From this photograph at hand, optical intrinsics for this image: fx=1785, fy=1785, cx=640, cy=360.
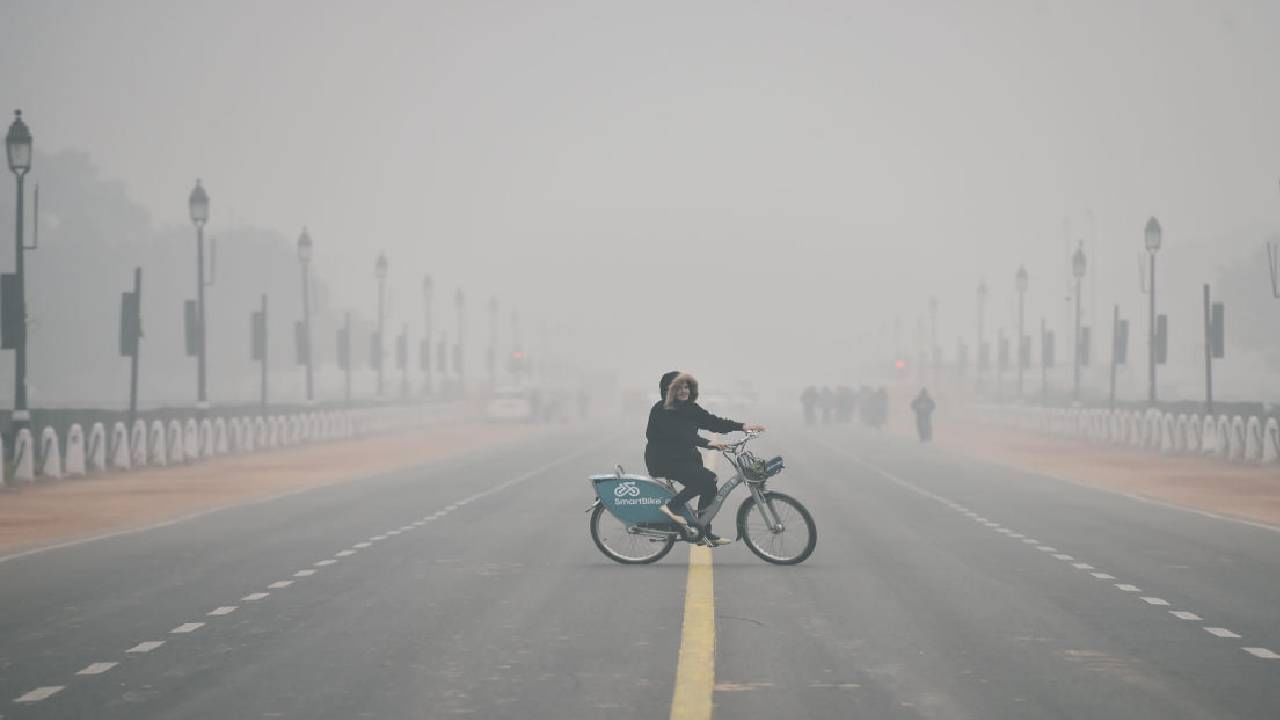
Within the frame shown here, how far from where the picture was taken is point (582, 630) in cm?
1159

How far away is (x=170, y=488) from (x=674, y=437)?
643 inches

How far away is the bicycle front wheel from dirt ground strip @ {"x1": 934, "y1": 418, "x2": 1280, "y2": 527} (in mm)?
8384

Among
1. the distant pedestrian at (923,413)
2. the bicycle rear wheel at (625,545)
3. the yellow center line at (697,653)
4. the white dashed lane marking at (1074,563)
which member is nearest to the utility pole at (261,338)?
the distant pedestrian at (923,413)

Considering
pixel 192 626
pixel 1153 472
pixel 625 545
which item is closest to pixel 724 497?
pixel 625 545

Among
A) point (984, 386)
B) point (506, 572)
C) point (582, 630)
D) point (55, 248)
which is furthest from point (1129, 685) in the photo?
point (984, 386)

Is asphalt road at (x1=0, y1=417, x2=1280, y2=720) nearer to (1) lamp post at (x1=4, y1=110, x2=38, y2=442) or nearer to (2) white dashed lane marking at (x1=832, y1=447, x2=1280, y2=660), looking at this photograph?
(2) white dashed lane marking at (x1=832, y1=447, x2=1280, y2=660)

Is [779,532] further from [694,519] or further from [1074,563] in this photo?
[1074,563]

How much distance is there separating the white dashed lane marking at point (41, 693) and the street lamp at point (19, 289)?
21.7m

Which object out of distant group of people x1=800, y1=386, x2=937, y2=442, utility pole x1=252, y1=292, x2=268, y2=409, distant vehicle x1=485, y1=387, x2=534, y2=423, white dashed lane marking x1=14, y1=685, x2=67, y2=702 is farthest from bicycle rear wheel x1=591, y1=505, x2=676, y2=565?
distant vehicle x1=485, y1=387, x2=534, y2=423

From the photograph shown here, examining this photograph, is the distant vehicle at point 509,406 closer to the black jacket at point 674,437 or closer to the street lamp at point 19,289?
the street lamp at point 19,289

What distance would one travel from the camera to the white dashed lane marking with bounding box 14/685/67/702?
9016 mm

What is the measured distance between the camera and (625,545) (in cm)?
1638

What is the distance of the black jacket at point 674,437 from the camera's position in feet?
51.1

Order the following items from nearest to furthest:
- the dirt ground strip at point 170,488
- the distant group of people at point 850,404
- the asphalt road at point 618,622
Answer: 1. the asphalt road at point 618,622
2. the dirt ground strip at point 170,488
3. the distant group of people at point 850,404
